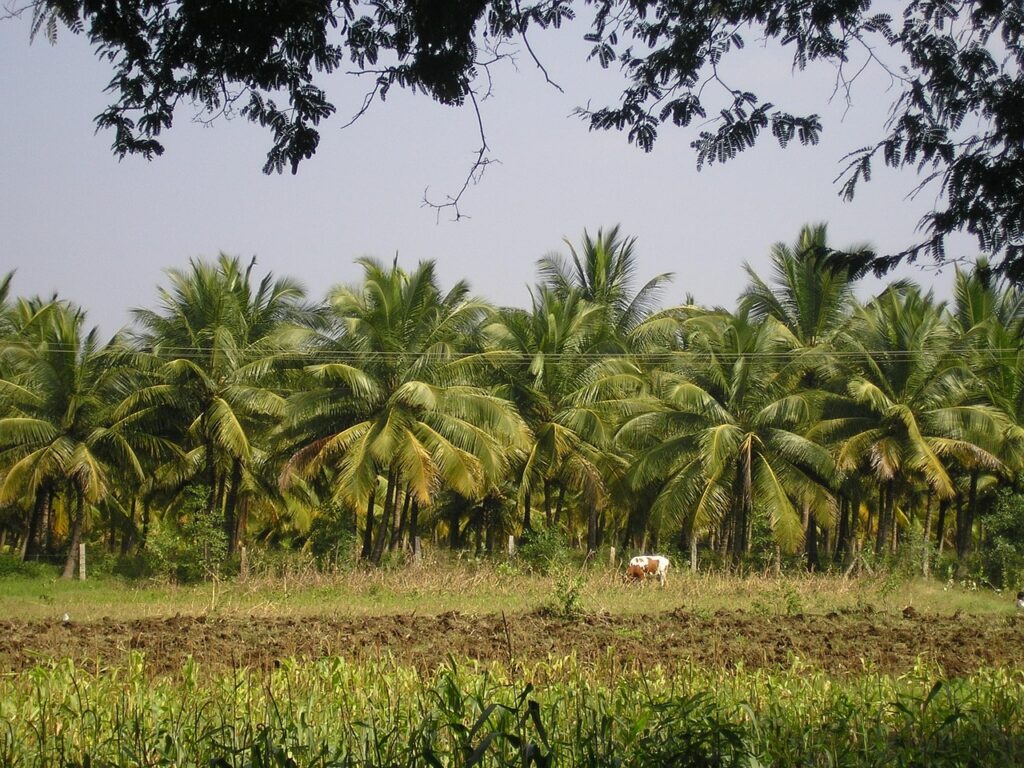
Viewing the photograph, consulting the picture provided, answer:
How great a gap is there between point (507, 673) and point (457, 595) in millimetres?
13141

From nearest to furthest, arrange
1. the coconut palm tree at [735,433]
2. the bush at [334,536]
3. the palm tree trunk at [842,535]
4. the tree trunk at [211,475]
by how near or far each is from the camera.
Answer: the coconut palm tree at [735,433], the tree trunk at [211,475], the bush at [334,536], the palm tree trunk at [842,535]

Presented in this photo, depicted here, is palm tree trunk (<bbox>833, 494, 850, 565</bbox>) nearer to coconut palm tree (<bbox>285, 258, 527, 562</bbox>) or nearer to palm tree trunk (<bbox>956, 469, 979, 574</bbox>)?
palm tree trunk (<bbox>956, 469, 979, 574</bbox>)

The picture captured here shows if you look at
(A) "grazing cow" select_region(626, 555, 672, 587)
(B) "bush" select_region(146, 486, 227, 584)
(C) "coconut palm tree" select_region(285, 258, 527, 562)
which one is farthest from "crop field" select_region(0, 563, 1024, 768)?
(C) "coconut palm tree" select_region(285, 258, 527, 562)

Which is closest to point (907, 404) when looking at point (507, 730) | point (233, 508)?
point (233, 508)

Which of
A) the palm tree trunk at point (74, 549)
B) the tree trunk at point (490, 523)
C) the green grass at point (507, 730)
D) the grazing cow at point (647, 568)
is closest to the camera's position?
the green grass at point (507, 730)

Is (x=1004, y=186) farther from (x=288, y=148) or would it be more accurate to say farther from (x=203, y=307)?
(x=203, y=307)

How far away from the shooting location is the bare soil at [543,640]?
438 inches

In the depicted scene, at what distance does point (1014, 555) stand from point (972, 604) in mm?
4260

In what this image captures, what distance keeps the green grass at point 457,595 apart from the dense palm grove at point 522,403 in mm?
1973

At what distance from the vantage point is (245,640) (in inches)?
509

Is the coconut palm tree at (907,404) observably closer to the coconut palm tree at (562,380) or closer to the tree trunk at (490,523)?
the coconut palm tree at (562,380)

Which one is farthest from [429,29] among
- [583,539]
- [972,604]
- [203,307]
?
[583,539]

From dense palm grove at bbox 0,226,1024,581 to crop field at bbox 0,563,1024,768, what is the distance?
2879 millimetres

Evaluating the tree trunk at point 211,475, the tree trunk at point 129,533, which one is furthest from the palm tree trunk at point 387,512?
the tree trunk at point 129,533
